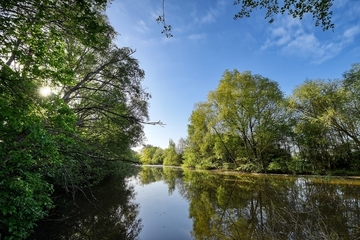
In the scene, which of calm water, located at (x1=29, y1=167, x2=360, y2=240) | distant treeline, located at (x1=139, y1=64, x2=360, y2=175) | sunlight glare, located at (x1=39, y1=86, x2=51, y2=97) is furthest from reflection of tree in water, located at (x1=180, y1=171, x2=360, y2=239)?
distant treeline, located at (x1=139, y1=64, x2=360, y2=175)

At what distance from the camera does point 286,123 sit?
2777 cm

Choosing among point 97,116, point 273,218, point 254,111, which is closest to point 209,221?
point 273,218

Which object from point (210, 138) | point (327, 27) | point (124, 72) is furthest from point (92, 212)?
point (210, 138)

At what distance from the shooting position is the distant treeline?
68.9 ft

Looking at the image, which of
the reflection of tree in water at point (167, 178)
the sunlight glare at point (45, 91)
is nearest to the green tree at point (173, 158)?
the reflection of tree in water at point (167, 178)

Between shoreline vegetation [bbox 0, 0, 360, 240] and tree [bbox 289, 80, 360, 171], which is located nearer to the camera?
shoreline vegetation [bbox 0, 0, 360, 240]

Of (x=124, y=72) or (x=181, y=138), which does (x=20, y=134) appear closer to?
(x=124, y=72)

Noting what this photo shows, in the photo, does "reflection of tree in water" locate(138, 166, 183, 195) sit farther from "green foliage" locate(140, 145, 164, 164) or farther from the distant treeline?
"green foliage" locate(140, 145, 164, 164)

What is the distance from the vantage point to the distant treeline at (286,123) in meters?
21.0

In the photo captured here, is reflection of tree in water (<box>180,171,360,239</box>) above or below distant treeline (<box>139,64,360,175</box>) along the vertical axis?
below

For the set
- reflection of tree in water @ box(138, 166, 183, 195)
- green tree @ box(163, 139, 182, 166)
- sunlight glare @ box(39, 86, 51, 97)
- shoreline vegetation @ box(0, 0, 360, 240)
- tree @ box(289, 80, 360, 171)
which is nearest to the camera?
shoreline vegetation @ box(0, 0, 360, 240)

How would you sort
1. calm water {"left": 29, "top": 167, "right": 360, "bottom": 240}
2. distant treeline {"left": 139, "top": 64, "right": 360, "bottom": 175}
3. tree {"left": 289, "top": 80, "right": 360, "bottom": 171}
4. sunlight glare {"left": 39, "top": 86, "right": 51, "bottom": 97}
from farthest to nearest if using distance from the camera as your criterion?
1. distant treeline {"left": 139, "top": 64, "right": 360, "bottom": 175}
2. tree {"left": 289, "top": 80, "right": 360, "bottom": 171}
3. calm water {"left": 29, "top": 167, "right": 360, "bottom": 240}
4. sunlight glare {"left": 39, "top": 86, "right": 51, "bottom": 97}

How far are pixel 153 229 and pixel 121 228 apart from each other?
1.26 metres

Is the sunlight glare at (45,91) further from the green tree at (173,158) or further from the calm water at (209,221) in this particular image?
the green tree at (173,158)
